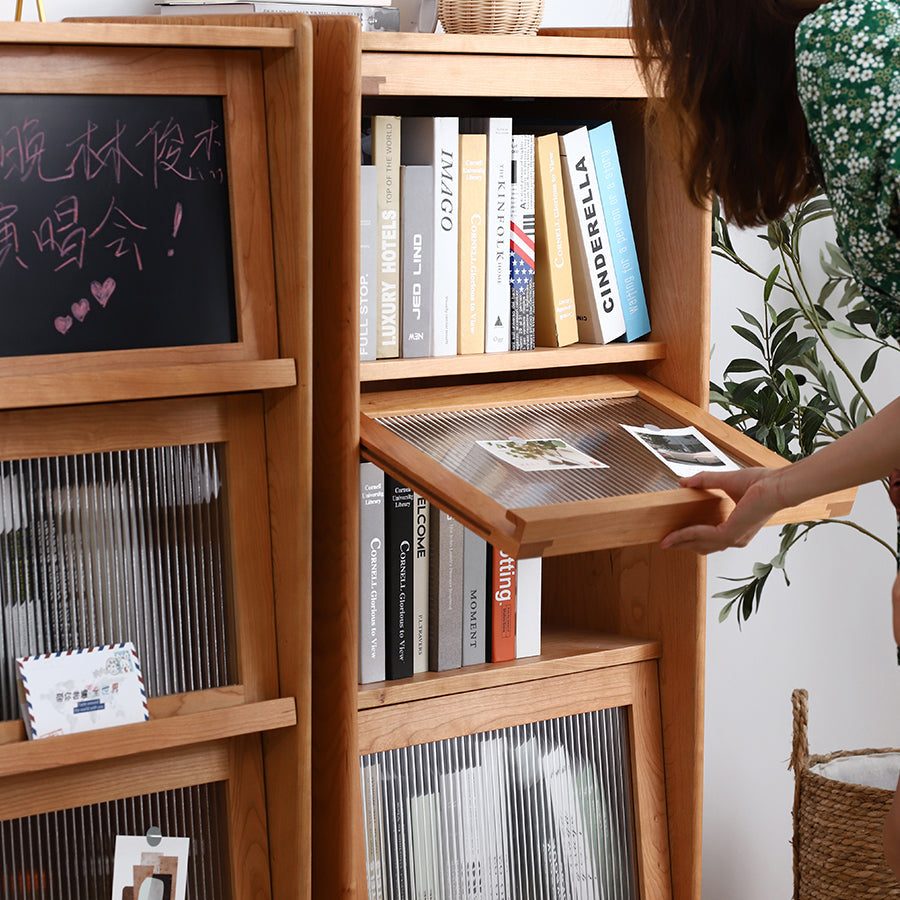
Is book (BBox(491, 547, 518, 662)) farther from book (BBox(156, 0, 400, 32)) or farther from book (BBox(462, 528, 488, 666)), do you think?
book (BBox(156, 0, 400, 32))

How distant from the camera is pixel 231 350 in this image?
1.38m

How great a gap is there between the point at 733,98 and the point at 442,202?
1.30 ft

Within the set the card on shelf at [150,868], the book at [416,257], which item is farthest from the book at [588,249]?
the card on shelf at [150,868]

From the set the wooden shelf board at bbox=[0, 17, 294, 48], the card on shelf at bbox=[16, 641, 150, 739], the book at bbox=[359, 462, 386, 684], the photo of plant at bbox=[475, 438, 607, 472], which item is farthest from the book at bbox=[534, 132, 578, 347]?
the card on shelf at bbox=[16, 641, 150, 739]

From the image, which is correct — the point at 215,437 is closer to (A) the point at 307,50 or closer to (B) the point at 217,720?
(B) the point at 217,720

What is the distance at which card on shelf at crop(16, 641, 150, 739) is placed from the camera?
1.34 metres

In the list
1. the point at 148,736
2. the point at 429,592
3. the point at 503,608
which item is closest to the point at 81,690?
the point at 148,736

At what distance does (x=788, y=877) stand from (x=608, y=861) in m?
0.94

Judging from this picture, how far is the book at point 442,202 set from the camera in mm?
1509

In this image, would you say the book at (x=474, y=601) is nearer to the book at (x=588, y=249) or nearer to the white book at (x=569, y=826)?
the white book at (x=569, y=826)

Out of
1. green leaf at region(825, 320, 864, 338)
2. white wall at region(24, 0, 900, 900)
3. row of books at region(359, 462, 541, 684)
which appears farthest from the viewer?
white wall at region(24, 0, 900, 900)

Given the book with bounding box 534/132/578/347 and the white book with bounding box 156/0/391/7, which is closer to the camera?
the white book with bounding box 156/0/391/7

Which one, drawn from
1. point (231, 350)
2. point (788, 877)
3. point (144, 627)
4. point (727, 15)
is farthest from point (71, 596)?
point (788, 877)

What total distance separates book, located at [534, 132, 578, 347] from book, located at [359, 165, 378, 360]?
0.83 ft
